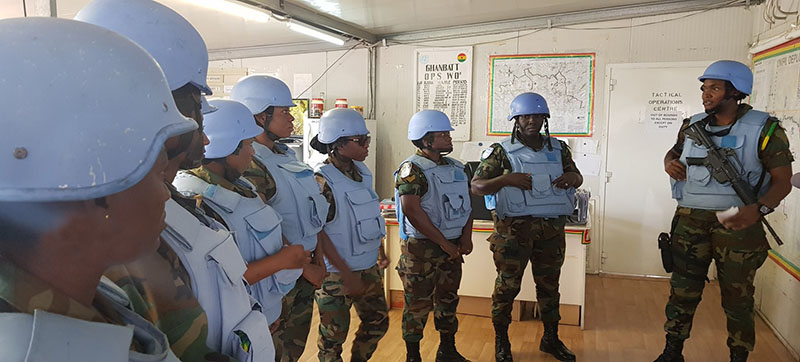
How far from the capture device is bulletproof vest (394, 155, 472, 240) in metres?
3.02

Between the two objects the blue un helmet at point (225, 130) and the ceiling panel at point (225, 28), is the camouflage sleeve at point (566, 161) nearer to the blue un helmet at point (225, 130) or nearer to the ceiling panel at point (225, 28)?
the blue un helmet at point (225, 130)

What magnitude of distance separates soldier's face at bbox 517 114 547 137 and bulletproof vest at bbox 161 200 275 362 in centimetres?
255

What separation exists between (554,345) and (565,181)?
1.11m

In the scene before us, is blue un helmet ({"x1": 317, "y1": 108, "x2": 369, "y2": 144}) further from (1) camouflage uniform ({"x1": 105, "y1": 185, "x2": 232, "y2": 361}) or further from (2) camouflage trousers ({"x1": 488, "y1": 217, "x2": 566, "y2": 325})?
(1) camouflage uniform ({"x1": 105, "y1": 185, "x2": 232, "y2": 361})

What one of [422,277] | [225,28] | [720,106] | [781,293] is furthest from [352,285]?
[225,28]

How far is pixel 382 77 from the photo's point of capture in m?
6.27

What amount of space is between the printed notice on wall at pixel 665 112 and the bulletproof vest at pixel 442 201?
10.1ft

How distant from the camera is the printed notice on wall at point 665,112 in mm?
5094

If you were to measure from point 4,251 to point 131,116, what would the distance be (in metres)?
0.20

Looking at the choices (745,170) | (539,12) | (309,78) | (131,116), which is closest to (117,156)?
(131,116)

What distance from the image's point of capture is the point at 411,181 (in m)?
2.94

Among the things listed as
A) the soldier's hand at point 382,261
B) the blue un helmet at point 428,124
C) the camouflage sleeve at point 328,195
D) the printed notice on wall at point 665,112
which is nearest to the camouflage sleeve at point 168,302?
the camouflage sleeve at point 328,195

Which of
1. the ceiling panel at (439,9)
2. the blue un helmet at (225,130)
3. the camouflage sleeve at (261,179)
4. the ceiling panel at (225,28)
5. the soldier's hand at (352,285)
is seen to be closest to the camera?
the blue un helmet at (225,130)

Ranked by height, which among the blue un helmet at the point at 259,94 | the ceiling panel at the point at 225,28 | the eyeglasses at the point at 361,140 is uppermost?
the ceiling panel at the point at 225,28
